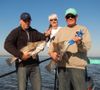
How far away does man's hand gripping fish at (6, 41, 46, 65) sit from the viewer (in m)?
8.50

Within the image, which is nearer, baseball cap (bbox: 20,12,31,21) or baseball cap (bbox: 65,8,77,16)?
baseball cap (bbox: 65,8,77,16)

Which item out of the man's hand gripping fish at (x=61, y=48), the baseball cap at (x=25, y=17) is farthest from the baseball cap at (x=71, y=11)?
the baseball cap at (x=25, y=17)

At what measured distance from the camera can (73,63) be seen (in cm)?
827

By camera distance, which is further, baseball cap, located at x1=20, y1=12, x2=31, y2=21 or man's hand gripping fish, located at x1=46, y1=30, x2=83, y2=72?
baseball cap, located at x1=20, y1=12, x2=31, y2=21

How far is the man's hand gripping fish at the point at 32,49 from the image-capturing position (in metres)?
8.50

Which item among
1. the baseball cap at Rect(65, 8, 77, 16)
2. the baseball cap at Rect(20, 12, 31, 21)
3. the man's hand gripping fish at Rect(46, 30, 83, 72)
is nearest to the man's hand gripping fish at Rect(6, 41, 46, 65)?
the man's hand gripping fish at Rect(46, 30, 83, 72)

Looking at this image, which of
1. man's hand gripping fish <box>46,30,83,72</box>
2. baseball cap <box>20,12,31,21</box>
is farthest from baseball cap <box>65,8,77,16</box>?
baseball cap <box>20,12,31,21</box>

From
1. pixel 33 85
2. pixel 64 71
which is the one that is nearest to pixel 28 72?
pixel 33 85

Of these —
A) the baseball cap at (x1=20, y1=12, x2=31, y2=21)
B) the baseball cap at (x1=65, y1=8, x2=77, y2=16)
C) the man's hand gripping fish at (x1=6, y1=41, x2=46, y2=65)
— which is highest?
the baseball cap at (x1=65, y1=8, x2=77, y2=16)

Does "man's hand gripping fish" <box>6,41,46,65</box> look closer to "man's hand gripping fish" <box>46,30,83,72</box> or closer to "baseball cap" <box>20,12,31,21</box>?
"man's hand gripping fish" <box>46,30,83,72</box>

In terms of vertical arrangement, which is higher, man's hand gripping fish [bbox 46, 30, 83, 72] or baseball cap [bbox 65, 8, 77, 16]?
baseball cap [bbox 65, 8, 77, 16]

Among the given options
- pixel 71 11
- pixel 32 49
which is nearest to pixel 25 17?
pixel 32 49

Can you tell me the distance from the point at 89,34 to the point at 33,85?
1.94 metres

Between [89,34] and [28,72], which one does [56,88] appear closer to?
[28,72]
